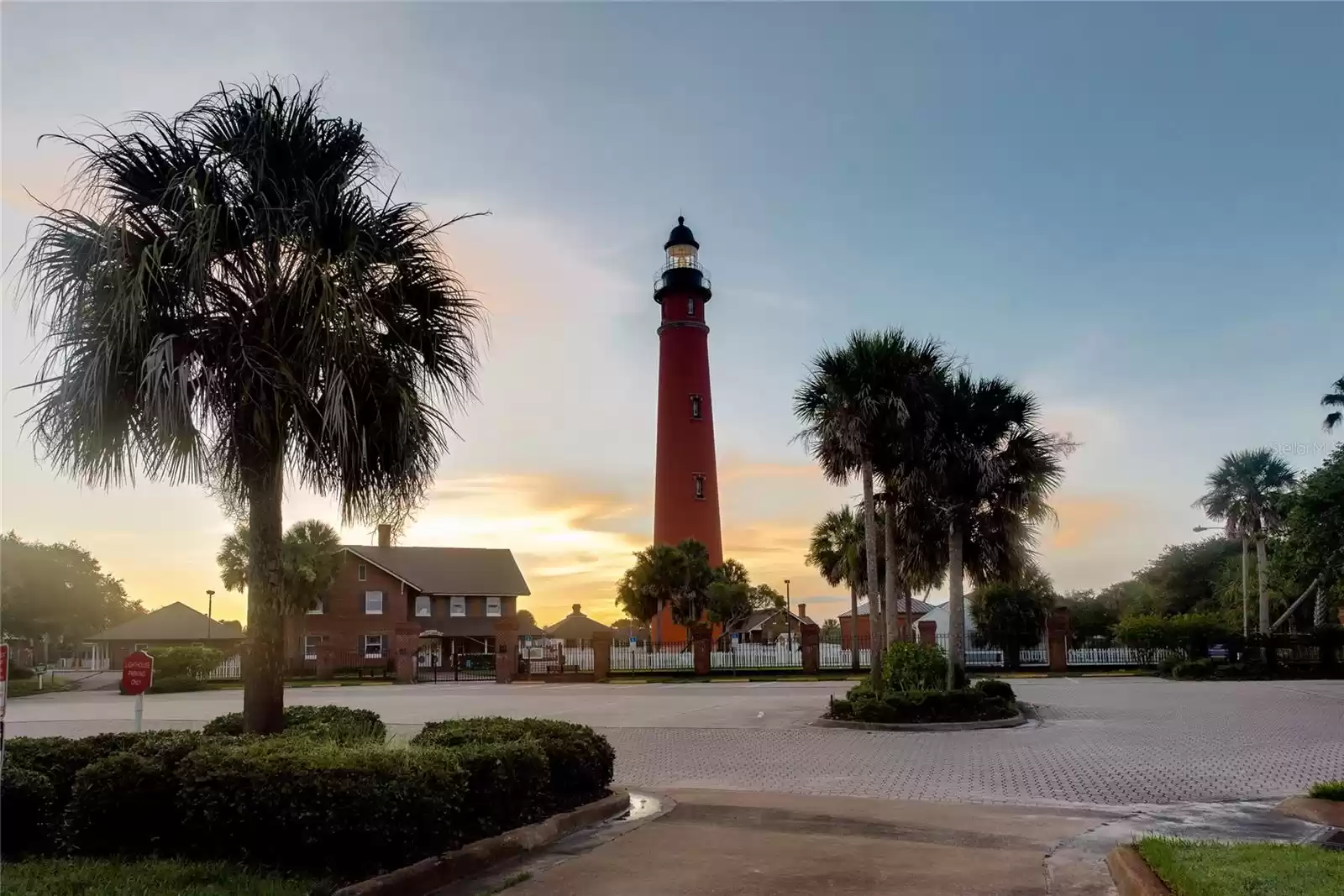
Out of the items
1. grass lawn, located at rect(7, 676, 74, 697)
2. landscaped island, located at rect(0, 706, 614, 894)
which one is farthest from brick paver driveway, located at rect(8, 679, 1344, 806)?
grass lawn, located at rect(7, 676, 74, 697)

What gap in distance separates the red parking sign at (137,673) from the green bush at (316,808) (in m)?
5.04

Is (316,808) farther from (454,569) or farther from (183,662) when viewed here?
(454,569)

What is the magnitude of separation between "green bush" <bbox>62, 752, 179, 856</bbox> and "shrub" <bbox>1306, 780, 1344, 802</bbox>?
10.6 metres

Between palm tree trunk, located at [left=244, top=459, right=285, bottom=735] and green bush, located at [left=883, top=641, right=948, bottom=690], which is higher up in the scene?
palm tree trunk, located at [left=244, top=459, right=285, bottom=735]

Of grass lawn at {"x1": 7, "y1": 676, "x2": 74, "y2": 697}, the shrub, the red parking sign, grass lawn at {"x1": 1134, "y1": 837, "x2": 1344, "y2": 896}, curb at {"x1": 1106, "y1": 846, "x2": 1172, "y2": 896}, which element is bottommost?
grass lawn at {"x1": 7, "y1": 676, "x2": 74, "y2": 697}

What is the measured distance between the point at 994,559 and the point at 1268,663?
→ 2013 centimetres

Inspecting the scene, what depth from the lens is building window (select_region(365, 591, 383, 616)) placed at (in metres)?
57.8

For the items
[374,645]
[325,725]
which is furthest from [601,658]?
[325,725]

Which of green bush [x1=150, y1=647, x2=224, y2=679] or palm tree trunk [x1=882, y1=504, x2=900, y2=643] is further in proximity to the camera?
green bush [x1=150, y1=647, x2=224, y2=679]

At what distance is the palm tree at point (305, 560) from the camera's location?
47.1 meters

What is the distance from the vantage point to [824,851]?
8664 millimetres

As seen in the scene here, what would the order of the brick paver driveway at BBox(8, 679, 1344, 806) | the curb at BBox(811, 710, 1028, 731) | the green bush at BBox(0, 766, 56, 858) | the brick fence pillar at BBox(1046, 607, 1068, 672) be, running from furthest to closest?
the brick fence pillar at BBox(1046, 607, 1068, 672)
the curb at BBox(811, 710, 1028, 731)
the brick paver driveway at BBox(8, 679, 1344, 806)
the green bush at BBox(0, 766, 56, 858)

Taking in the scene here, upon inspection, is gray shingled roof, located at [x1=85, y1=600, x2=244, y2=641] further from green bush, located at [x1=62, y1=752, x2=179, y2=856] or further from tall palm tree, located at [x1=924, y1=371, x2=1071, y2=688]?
green bush, located at [x1=62, y1=752, x2=179, y2=856]

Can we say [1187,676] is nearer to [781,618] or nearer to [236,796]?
[236,796]
